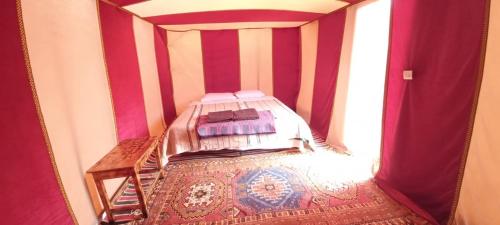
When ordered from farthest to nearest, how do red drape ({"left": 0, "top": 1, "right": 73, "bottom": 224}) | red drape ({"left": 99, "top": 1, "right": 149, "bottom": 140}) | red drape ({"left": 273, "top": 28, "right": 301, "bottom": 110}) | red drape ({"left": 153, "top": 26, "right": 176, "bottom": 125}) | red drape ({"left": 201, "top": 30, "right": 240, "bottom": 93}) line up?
1. red drape ({"left": 273, "top": 28, "right": 301, "bottom": 110})
2. red drape ({"left": 201, "top": 30, "right": 240, "bottom": 93})
3. red drape ({"left": 153, "top": 26, "right": 176, "bottom": 125})
4. red drape ({"left": 99, "top": 1, "right": 149, "bottom": 140})
5. red drape ({"left": 0, "top": 1, "right": 73, "bottom": 224})

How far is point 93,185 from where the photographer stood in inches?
70.3

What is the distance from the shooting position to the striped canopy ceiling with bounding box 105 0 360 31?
247 cm

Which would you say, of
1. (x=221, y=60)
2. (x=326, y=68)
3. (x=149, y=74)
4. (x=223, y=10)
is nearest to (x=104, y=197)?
(x=149, y=74)

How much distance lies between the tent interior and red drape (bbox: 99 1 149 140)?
23 mm

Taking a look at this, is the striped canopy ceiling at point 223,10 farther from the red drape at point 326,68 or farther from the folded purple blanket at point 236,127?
the folded purple blanket at point 236,127

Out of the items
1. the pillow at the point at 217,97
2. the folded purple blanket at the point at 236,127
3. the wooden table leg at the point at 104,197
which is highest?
the pillow at the point at 217,97

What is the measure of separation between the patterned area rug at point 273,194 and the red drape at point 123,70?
691mm

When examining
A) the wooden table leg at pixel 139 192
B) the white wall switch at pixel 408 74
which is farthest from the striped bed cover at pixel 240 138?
the white wall switch at pixel 408 74

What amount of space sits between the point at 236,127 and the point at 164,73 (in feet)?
6.81

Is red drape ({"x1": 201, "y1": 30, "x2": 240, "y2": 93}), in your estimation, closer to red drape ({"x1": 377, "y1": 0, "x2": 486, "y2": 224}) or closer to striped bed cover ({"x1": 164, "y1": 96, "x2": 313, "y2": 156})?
striped bed cover ({"x1": 164, "y1": 96, "x2": 313, "y2": 156})

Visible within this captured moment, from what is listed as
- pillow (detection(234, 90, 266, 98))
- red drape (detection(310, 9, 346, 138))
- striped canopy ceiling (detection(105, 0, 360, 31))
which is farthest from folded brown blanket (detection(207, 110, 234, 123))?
red drape (detection(310, 9, 346, 138))

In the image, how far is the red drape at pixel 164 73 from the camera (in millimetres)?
3789

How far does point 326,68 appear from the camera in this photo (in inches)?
131

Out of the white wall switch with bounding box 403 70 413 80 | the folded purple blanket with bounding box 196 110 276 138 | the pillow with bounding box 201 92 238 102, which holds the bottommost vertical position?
the folded purple blanket with bounding box 196 110 276 138
